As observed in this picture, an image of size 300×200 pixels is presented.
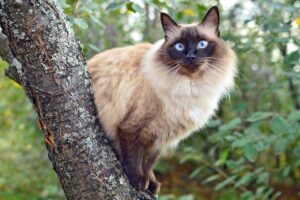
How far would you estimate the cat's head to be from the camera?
2.60m

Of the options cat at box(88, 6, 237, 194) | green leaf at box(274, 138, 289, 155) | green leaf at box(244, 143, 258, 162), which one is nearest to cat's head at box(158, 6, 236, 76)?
cat at box(88, 6, 237, 194)

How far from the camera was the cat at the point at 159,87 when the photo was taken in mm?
2473

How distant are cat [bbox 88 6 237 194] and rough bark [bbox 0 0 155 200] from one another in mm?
305

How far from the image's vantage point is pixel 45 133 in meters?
2.08

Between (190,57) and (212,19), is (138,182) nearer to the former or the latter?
(190,57)

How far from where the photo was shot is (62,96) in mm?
1979

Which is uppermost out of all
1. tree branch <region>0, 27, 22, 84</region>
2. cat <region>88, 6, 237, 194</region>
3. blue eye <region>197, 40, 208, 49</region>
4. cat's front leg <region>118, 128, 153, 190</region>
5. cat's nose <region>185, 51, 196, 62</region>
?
tree branch <region>0, 27, 22, 84</region>

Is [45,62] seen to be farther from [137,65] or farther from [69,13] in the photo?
[69,13]

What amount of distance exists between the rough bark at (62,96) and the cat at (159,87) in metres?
0.31

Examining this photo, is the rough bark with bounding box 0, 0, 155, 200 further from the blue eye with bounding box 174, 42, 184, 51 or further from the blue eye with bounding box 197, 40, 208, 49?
the blue eye with bounding box 197, 40, 208, 49

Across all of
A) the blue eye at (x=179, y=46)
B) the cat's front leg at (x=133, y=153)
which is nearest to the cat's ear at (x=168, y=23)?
the blue eye at (x=179, y=46)

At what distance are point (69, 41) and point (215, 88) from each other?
3.30 feet

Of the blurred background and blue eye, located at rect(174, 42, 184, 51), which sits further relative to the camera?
the blurred background

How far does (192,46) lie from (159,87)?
1.00 ft
